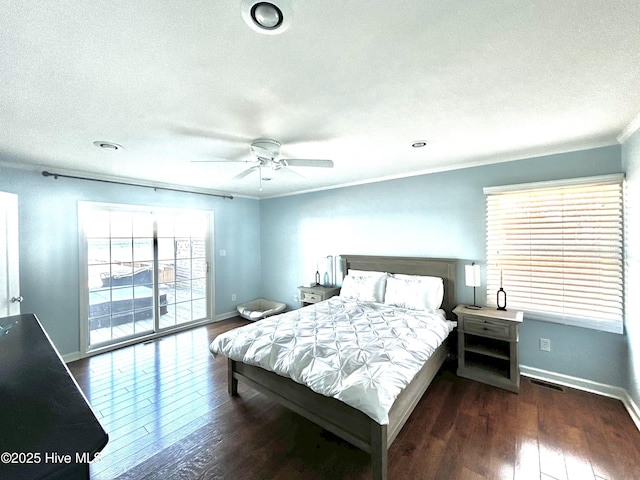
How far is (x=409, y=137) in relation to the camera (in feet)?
7.80

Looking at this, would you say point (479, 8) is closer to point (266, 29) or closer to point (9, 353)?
point (266, 29)

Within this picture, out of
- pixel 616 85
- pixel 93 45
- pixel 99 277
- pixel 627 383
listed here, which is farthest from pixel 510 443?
pixel 99 277

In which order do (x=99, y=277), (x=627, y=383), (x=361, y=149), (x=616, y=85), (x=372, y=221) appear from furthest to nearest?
1. (x=372, y=221)
2. (x=99, y=277)
3. (x=361, y=149)
4. (x=627, y=383)
5. (x=616, y=85)

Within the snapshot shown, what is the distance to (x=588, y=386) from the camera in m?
2.58

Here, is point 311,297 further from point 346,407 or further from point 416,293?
point 346,407

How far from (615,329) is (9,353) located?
4398 mm

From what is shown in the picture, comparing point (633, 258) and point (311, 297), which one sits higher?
point (633, 258)

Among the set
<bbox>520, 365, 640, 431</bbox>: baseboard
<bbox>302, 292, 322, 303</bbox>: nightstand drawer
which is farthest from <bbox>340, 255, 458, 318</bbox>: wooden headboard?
→ <bbox>520, 365, 640, 431</bbox>: baseboard

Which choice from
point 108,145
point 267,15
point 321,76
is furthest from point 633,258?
point 108,145

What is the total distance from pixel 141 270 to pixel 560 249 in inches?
213

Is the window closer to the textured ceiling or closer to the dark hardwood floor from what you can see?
the textured ceiling

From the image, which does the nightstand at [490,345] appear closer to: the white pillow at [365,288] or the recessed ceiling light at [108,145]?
the white pillow at [365,288]

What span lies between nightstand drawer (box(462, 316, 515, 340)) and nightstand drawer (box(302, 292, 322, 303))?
2.07 m

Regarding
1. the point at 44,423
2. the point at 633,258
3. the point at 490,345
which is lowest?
the point at 490,345
